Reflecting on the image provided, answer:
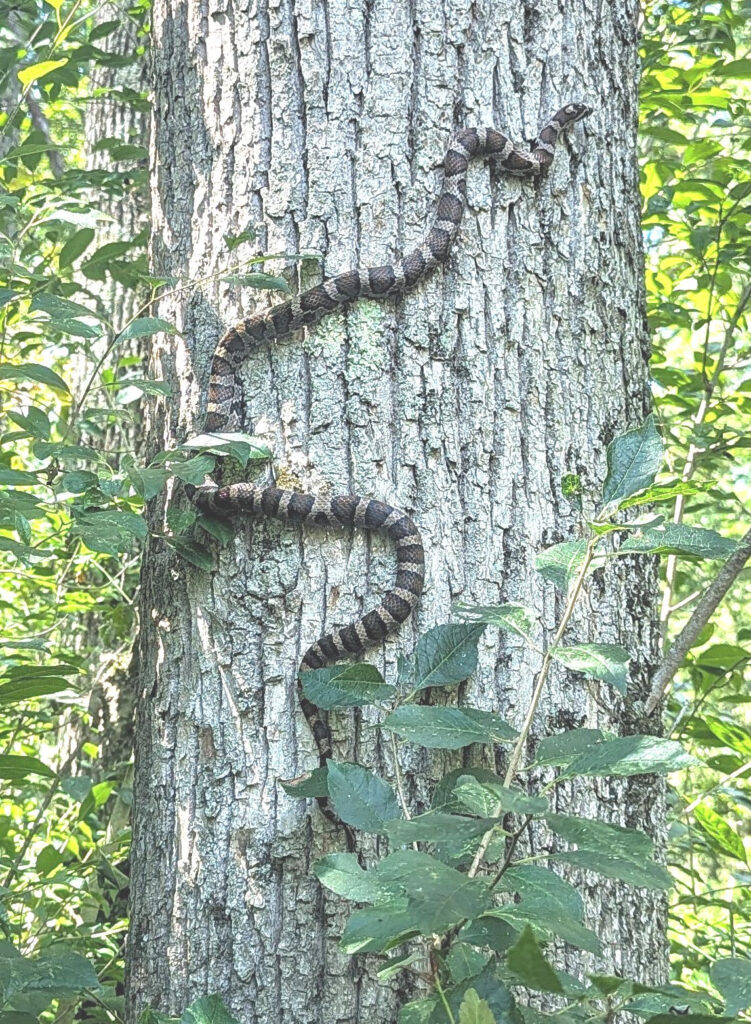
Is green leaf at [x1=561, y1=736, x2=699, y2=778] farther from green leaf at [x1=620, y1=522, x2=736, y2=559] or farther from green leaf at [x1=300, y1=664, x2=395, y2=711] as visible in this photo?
green leaf at [x1=300, y1=664, x2=395, y2=711]

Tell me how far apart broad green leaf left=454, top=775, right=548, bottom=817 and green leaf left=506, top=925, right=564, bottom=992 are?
0.48 feet

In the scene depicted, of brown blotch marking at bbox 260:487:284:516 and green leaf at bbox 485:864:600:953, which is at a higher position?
brown blotch marking at bbox 260:487:284:516

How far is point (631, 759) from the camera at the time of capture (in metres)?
1.40

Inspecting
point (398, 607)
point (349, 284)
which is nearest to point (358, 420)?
point (349, 284)

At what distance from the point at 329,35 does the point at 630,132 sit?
85 centimetres

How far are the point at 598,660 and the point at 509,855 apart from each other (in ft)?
1.09

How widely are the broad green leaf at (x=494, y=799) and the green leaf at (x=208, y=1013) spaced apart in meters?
0.50

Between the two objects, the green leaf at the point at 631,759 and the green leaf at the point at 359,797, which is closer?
the green leaf at the point at 631,759

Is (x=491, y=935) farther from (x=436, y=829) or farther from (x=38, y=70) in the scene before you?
(x=38, y=70)

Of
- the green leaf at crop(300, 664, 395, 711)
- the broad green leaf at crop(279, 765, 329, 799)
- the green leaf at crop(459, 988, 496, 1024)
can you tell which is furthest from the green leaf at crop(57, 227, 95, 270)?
the green leaf at crop(459, 988, 496, 1024)

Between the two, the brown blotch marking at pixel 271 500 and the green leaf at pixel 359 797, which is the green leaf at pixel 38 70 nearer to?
the brown blotch marking at pixel 271 500

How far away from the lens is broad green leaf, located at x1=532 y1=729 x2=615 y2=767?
1459 millimetres

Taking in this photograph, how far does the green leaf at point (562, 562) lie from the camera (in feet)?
5.35

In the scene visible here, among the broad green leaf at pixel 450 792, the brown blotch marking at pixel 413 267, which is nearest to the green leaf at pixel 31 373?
the brown blotch marking at pixel 413 267
